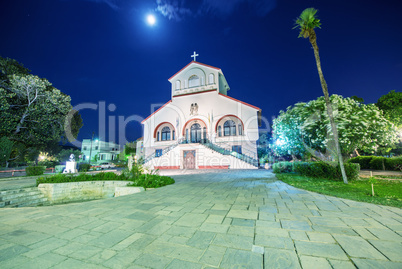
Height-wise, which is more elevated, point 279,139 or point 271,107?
point 271,107

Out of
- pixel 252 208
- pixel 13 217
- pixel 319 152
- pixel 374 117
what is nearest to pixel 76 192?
pixel 13 217

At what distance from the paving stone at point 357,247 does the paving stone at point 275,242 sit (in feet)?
2.31

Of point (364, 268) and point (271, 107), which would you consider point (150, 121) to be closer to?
point (364, 268)

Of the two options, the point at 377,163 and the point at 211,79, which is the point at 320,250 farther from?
the point at 377,163

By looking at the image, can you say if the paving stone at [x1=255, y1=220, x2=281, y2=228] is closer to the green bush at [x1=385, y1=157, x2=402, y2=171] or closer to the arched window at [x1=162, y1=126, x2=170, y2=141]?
the green bush at [x1=385, y1=157, x2=402, y2=171]

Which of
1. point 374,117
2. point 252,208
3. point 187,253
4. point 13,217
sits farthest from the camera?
point 374,117

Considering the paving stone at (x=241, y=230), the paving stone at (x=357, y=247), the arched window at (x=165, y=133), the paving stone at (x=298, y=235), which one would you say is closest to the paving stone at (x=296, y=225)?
the paving stone at (x=298, y=235)

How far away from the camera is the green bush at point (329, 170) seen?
919 centimetres

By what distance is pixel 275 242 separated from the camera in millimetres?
2463

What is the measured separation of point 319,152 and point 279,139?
3.24 metres

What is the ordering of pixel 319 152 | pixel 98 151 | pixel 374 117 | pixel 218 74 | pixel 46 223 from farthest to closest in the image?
pixel 98 151 → pixel 218 74 → pixel 319 152 → pixel 374 117 → pixel 46 223

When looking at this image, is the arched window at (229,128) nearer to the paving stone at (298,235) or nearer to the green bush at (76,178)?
the green bush at (76,178)

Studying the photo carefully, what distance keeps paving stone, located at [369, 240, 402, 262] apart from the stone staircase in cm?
1236

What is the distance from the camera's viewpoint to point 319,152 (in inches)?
508
